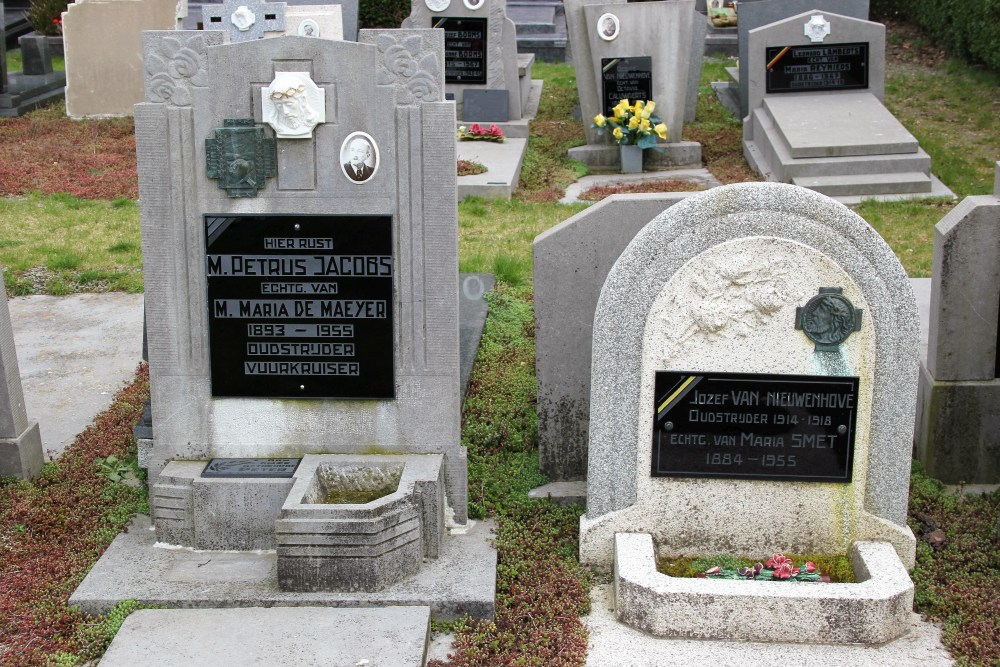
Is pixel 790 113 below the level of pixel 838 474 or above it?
above

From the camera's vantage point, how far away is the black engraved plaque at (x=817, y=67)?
13008 millimetres

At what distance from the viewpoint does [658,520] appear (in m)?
5.29

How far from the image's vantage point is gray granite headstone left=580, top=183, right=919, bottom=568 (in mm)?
4945

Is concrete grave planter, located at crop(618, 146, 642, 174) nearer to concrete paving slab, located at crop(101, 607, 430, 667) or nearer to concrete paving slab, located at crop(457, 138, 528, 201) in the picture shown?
concrete paving slab, located at crop(457, 138, 528, 201)

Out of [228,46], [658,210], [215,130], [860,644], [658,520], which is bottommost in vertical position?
[860,644]

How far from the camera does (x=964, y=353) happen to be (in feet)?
20.0

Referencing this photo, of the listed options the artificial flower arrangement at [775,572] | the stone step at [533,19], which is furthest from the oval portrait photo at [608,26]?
the artificial flower arrangement at [775,572]

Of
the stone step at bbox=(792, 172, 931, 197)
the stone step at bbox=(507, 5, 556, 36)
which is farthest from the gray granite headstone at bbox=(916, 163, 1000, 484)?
the stone step at bbox=(507, 5, 556, 36)

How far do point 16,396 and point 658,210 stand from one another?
346cm

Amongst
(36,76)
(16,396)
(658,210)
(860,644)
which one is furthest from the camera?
(36,76)

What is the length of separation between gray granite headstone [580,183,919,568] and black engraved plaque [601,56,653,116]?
869 cm

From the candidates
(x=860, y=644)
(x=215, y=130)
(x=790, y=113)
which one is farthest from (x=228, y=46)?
(x=790, y=113)

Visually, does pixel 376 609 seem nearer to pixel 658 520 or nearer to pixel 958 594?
pixel 658 520

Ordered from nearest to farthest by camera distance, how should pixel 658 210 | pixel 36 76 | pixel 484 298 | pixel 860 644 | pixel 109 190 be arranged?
pixel 860 644 < pixel 658 210 < pixel 484 298 < pixel 109 190 < pixel 36 76
